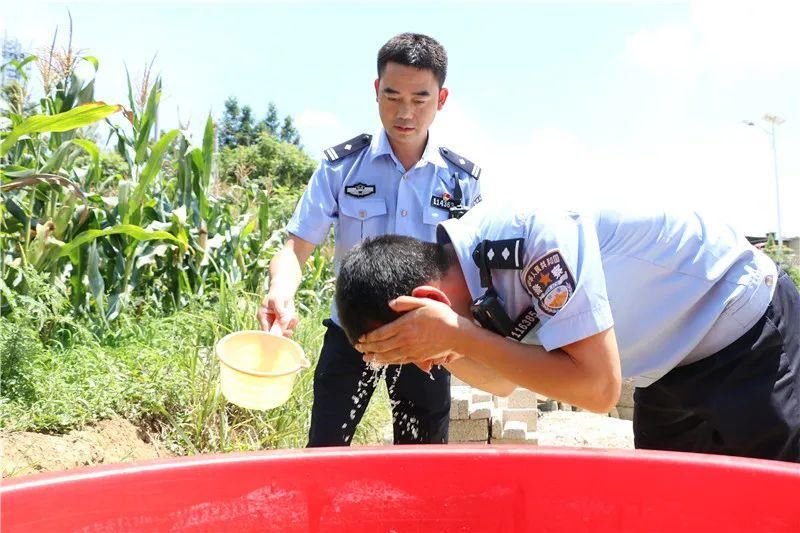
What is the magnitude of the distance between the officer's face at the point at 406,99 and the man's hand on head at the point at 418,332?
45.0 inches

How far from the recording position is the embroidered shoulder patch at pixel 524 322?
4.91 feet

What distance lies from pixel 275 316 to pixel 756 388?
120 cm

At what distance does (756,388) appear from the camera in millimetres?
1621

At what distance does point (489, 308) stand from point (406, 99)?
1145mm

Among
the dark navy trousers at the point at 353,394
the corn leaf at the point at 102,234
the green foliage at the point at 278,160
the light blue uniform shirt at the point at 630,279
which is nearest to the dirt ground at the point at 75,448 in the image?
the corn leaf at the point at 102,234

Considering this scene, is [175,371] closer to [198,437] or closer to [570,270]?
[198,437]

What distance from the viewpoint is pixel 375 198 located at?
2529mm

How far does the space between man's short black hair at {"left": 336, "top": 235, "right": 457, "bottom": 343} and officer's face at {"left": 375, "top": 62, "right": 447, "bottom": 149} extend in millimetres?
1027

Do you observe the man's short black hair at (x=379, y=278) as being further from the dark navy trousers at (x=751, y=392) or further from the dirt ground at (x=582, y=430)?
the dirt ground at (x=582, y=430)

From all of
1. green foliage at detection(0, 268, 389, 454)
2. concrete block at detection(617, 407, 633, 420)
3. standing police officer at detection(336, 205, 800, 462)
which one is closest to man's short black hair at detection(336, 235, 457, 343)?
standing police officer at detection(336, 205, 800, 462)

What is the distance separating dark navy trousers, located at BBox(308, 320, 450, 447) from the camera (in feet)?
7.94

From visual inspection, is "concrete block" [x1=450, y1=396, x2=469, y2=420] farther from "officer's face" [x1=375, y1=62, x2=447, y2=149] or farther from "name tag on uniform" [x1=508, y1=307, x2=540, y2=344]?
"name tag on uniform" [x1=508, y1=307, x2=540, y2=344]

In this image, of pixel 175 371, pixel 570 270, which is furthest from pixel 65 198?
pixel 570 270

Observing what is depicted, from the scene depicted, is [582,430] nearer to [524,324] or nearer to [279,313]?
[279,313]
